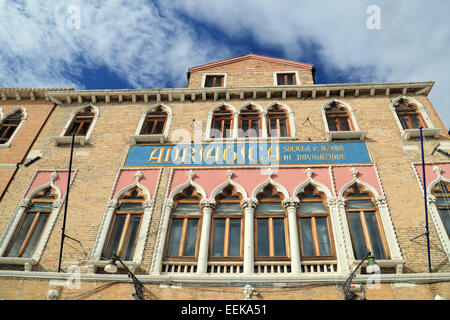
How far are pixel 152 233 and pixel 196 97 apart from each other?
651cm

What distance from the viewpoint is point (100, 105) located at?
14211 mm

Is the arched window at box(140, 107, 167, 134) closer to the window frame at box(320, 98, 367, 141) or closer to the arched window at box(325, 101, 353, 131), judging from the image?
the window frame at box(320, 98, 367, 141)

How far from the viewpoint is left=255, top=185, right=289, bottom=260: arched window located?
9320 millimetres

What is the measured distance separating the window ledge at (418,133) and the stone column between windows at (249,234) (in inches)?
234

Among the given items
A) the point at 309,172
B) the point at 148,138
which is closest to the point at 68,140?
the point at 148,138

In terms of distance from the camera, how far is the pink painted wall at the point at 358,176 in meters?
10.4

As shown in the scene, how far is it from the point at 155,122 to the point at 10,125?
244 inches

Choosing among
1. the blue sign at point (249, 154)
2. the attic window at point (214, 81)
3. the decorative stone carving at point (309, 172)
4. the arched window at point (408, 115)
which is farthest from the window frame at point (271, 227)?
the attic window at point (214, 81)

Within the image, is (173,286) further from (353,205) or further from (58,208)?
(353,205)

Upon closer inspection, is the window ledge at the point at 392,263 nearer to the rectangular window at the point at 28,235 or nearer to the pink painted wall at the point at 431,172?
the pink painted wall at the point at 431,172

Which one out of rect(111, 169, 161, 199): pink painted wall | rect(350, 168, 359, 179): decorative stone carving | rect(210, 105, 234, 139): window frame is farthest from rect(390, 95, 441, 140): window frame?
rect(111, 169, 161, 199): pink painted wall

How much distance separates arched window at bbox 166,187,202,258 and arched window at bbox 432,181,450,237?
7065 mm

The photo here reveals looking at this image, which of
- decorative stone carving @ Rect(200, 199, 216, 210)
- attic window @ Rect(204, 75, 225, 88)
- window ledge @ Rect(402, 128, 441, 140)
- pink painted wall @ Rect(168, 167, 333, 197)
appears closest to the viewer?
decorative stone carving @ Rect(200, 199, 216, 210)

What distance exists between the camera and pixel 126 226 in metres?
10.0
